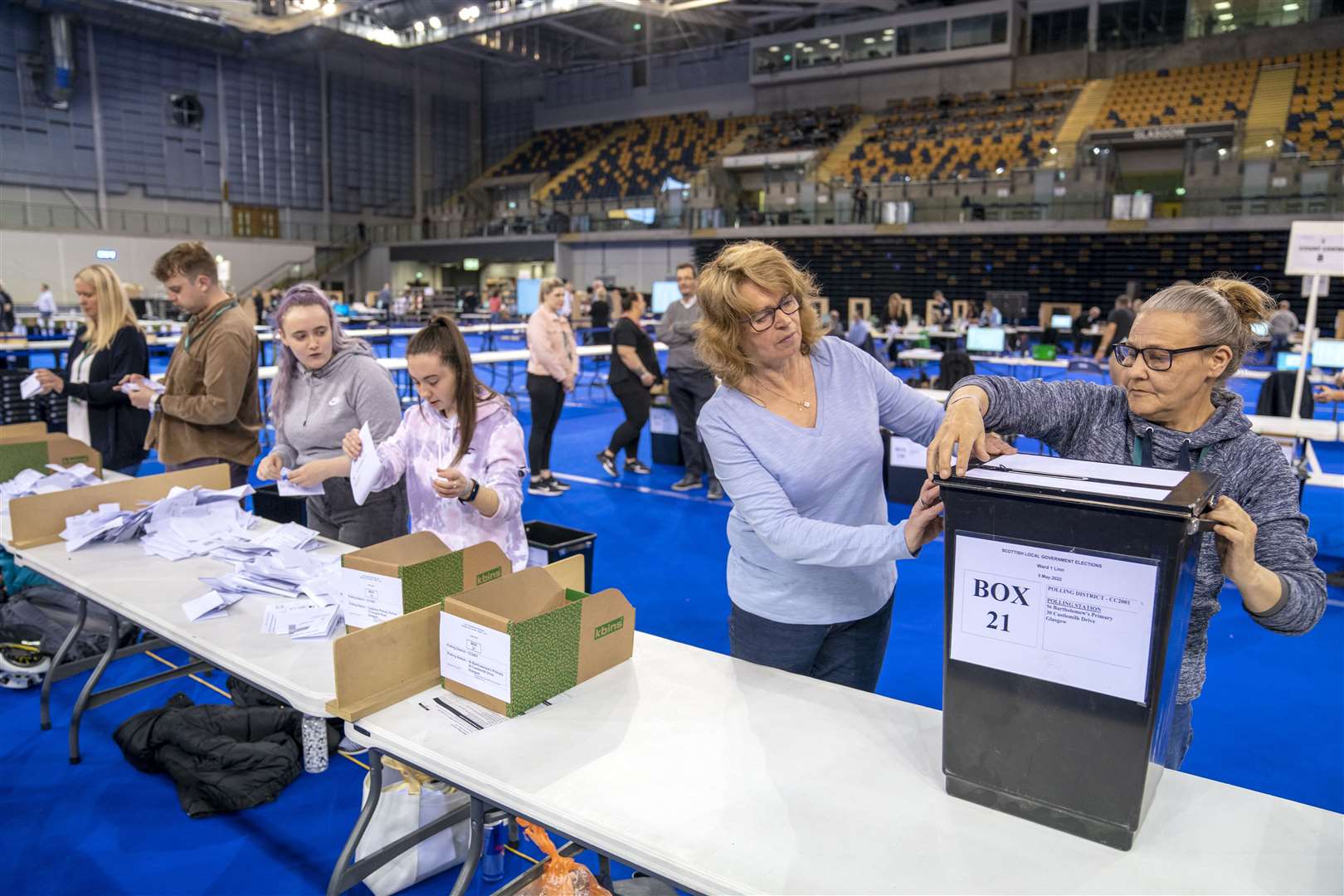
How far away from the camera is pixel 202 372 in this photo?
329 centimetres

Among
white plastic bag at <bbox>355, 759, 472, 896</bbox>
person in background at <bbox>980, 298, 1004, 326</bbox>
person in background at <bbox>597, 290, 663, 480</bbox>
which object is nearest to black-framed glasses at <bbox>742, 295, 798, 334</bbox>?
white plastic bag at <bbox>355, 759, 472, 896</bbox>

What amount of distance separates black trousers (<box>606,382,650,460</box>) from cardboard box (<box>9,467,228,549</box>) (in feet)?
11.4

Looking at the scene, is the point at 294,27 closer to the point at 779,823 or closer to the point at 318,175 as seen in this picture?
the point at 318,175

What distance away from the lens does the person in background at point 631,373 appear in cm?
616

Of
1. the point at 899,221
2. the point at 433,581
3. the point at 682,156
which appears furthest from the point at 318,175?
the point at 433,581

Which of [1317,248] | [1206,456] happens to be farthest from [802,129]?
[1206,456]

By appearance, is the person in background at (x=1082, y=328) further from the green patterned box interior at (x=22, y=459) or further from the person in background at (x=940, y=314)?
the green patterned box interior at (x=22, y=459)

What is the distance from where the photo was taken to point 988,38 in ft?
70.7

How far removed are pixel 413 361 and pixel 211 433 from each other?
4.93 ft

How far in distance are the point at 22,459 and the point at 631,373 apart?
371cm

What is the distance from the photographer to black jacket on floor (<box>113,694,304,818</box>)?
8.16ft

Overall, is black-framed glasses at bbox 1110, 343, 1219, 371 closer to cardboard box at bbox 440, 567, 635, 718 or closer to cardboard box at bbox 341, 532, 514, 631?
cardboard box at bbox 440, 567, 635, 718

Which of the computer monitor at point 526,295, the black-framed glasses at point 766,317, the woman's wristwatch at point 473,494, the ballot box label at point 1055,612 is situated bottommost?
the woman's wristwatch at point 473,494

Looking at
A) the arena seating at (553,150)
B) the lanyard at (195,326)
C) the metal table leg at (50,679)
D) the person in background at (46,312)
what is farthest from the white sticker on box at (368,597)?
the arena seating at (553,150)
